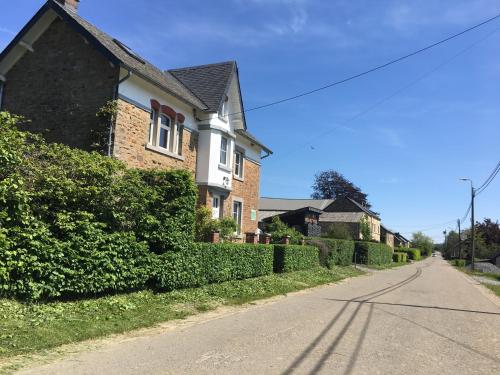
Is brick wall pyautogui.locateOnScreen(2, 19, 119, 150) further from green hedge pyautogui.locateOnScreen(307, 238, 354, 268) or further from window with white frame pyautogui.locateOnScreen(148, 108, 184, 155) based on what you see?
green hedge pyautogui.locateOnScreen(307, 238, 354, 268)

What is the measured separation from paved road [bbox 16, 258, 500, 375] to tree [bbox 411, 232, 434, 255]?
125 meters

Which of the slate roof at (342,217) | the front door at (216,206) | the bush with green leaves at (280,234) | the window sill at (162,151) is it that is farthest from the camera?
the slate roof at (342,217)

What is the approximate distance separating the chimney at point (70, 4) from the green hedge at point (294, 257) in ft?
42.8

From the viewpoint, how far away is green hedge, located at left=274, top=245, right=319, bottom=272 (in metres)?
20.4

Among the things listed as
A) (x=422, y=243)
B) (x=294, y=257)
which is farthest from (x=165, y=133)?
(x=422, y=243)

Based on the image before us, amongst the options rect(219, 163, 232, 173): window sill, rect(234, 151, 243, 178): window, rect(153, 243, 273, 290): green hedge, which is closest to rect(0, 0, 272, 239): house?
rect(219, 163, 232, 173): window sill

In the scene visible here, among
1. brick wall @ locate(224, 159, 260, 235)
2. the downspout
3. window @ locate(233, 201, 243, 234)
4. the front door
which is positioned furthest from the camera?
window @ locate(233, 201, 243, 234)

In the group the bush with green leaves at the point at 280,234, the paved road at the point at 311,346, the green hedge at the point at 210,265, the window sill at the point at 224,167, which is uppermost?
the window sill at the point at 224,167

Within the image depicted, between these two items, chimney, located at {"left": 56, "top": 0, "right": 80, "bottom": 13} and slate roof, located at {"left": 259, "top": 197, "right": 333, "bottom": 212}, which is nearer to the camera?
chimney, located at {"left": 56, "top": 0, "right": 80, "bottom": 13}

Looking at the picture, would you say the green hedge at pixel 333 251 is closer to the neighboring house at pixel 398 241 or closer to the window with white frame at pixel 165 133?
the window with white frame at pixel 165 133

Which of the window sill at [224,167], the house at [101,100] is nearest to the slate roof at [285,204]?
the window sill at [224,167]

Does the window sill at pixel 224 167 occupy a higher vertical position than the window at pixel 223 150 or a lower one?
lower

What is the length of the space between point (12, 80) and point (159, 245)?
11.0 m

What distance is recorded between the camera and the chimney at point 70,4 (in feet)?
59.7
